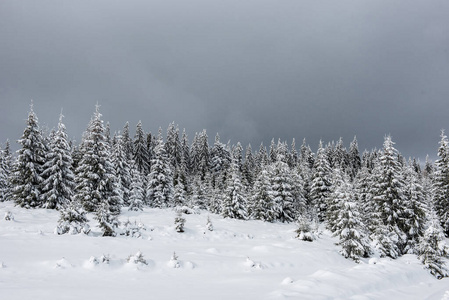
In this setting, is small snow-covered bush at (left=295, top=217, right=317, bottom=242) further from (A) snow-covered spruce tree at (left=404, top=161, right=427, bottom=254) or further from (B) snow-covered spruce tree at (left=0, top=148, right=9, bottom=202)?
(B) snow-covered spruce tree at (left=0, top=148, right=9, bottom=202)

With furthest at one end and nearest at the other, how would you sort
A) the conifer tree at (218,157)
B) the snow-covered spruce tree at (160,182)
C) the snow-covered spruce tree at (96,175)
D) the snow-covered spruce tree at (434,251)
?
the conifer tree at (218,157) < the snow-covered spruce tree at (160,182) < the snow-covered spruce tree at (96,175) < the snow-covered spruce tree at (434,251)

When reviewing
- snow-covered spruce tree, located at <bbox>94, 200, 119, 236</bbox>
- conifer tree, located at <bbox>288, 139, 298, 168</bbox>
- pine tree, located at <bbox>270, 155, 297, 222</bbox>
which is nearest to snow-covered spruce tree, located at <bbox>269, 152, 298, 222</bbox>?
pine tree, located at <bbox>270, 155, 297, 222</bbox>

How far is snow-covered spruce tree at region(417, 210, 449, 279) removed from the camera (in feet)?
54.4

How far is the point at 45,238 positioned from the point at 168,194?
2596 cm

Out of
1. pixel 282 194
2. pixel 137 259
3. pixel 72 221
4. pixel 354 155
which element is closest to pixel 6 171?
pixel 72 221

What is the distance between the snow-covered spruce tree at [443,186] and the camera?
34500 mm

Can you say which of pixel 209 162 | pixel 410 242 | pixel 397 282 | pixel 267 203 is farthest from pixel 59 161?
pixel 209 162

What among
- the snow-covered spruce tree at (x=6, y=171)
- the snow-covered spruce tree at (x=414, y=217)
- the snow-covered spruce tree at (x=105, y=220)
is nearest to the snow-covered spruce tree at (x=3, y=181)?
the snow-covered spruce tree at (x=6, y=171)

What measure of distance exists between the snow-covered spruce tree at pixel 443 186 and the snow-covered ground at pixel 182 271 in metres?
23.5

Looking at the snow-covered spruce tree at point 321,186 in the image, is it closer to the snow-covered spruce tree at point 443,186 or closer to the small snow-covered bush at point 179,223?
the snow-covered spruce tree at point 443,186

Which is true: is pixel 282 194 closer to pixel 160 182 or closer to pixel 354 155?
pixel 160 182

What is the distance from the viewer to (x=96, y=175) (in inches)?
1006

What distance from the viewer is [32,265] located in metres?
9.68

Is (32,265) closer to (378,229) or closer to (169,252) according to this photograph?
(169,252)
